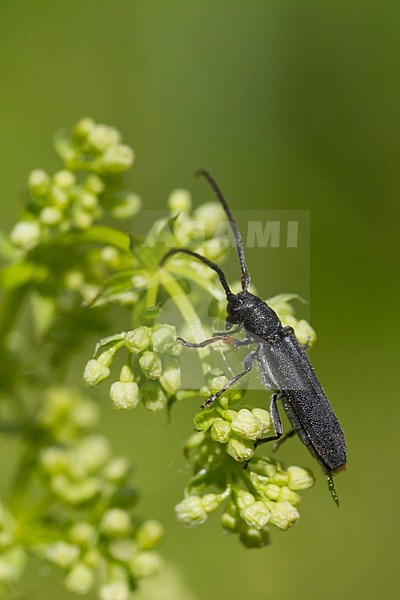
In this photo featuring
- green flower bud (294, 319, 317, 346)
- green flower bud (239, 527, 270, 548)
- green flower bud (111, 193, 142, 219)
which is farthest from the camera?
green flower bud (111, 193, 142, 219)

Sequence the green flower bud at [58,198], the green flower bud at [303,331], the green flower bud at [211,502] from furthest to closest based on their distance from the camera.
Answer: the green flower bud at [58,198] < the green flower bud at [303,331] < the green flower bud at [211,502]

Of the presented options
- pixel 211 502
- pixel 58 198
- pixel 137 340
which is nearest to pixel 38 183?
pixel 58 198

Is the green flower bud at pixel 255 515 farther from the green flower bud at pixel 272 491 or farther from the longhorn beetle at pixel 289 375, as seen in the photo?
the longhorn beetle at pixel 289 375

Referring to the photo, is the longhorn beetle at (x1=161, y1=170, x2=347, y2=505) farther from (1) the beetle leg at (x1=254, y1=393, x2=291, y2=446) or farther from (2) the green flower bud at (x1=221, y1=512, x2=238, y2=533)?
(2) the green flower bud at (x1=221, y1=512, x2=238, y2=533)

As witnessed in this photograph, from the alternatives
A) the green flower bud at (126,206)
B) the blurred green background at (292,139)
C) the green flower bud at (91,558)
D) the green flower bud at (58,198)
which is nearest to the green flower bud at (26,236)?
the green flower bud at (58,198)

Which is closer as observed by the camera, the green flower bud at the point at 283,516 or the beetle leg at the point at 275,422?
the green flower bud at the point at 283,516

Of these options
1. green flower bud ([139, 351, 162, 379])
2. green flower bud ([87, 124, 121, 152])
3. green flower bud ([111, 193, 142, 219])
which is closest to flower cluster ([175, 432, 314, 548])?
green flower bud ([139, 351, 162, 379])
